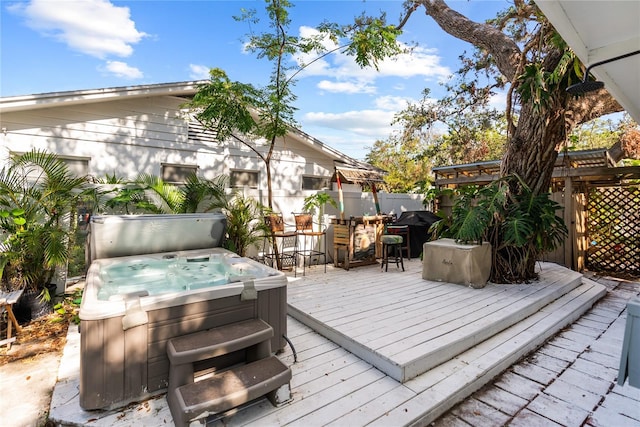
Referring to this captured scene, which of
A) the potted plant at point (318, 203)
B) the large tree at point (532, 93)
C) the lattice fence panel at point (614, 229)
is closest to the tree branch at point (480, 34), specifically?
the large tree at point (532, 93)

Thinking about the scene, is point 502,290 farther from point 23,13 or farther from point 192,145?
point 23,13

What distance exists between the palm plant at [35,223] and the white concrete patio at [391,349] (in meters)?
1.10

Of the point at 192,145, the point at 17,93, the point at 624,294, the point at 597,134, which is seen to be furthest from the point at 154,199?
the point at 597,134

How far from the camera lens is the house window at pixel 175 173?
20.6ft

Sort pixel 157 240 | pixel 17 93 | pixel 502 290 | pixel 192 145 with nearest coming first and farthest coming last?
pixel 157 240 < pixel 502 290 < pixel 17 93 < pixel 192 145

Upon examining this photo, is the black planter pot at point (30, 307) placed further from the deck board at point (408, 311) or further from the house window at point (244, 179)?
the house window at point (244, 179)

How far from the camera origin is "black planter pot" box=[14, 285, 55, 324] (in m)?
3.53

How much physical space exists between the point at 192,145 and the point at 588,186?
28.2 ft

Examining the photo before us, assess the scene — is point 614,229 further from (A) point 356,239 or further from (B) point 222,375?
(B) point 222,375

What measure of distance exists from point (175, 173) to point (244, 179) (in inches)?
60.1

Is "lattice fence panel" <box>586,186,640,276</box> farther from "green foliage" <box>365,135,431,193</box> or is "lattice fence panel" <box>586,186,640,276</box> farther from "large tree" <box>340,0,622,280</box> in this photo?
"green foliage" <box>365,135,431,193</box>

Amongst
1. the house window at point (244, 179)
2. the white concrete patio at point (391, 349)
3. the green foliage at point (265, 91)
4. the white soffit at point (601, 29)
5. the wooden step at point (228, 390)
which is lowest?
the white concrete patio at point (391, 349)

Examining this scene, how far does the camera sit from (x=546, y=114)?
443 centimetres

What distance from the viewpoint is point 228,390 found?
1.83m
